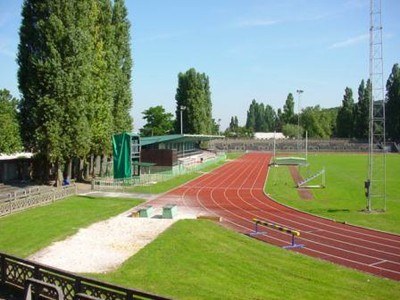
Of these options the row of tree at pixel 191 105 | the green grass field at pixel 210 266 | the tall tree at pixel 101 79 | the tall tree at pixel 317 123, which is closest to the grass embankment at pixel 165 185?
the tall tree at pixel 101 79

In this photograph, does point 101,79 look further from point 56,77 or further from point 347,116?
point 347,116

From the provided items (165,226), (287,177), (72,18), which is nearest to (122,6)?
(72,18)

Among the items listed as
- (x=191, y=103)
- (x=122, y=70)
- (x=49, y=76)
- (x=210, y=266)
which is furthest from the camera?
(x=191, y=103)

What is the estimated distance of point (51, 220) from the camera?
30672 millimetres

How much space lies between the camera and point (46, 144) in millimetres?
41812

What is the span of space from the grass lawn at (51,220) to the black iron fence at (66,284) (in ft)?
28.2

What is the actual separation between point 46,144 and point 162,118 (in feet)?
351

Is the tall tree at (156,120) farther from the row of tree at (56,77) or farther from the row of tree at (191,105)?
the row of tree at (56,77)

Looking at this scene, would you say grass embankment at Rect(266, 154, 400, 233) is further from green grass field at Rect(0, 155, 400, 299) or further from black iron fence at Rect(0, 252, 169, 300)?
black iron fence at Rect(0, 252, 169, 300)

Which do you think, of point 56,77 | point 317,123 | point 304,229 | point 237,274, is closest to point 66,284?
point 237,274

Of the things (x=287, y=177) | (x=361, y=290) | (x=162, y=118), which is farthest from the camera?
(x=162, y=118)

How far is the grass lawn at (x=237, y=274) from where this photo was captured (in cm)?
1783

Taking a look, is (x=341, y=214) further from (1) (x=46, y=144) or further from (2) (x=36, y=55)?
(2) (x=36, y=55)

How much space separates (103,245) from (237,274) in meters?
8.31
